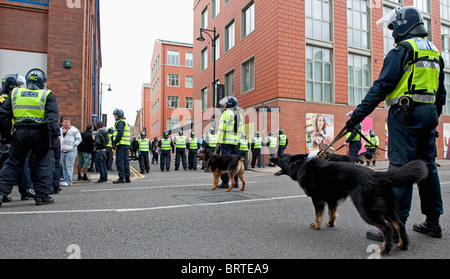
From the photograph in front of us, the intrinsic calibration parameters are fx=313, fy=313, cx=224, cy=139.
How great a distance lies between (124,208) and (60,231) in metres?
1.45

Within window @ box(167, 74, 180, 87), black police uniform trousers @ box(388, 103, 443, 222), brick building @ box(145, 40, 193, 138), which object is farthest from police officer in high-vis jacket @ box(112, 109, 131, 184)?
window @ box(167, 74, 180, 87)

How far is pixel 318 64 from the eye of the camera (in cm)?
1934

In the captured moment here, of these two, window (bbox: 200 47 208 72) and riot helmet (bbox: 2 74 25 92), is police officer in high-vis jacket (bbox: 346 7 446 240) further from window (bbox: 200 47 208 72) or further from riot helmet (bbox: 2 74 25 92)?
window (bbox: 200 47 208 72)

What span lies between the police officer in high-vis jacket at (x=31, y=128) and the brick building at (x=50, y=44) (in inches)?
296

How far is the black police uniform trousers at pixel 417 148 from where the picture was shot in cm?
304

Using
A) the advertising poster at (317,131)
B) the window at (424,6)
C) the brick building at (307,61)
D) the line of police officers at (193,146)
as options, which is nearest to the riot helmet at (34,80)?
the line of police officers at (193,146)

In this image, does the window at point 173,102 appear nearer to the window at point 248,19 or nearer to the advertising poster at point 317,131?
the window at point 248,19

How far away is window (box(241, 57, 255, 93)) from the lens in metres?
21.4

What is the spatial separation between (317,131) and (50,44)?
14.3m

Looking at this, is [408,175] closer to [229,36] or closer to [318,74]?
[318,74]

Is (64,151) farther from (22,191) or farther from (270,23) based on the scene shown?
(270,23)

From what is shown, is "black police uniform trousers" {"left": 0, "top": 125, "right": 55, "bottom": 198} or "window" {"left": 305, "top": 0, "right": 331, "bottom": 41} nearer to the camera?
"black police uniform trousers" {"left": 0, "top": 125, "right": 55, "bottom": 198}

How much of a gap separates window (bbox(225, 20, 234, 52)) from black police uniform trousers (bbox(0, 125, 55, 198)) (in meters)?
21.0

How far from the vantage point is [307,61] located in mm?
18938
